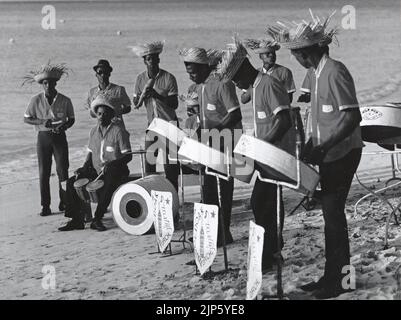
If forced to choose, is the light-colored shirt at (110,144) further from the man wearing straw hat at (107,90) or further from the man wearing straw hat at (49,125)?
the man wearing straw hat at (49,125)

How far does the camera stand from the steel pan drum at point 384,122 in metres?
6.07

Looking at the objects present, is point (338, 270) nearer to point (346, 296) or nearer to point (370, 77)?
point (346, 296)

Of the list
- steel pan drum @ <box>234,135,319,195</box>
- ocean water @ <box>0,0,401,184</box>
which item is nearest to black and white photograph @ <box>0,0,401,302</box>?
steel pan drum @ <box>234,135,319,195</box>

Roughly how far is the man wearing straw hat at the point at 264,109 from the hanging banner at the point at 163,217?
0.90 meters

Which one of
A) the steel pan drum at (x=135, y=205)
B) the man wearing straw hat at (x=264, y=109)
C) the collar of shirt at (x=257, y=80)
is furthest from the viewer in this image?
the steel pan drum at (x=135, y=205)

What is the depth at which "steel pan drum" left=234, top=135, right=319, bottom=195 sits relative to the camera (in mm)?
4473

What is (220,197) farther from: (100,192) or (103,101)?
(103,101)

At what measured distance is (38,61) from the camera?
87.9 ft

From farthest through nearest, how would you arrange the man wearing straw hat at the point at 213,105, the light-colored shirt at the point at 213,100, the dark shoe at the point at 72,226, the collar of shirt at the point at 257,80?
1. the dark shoe at the point at 72,226
2. the light-colored shirt at the point at 213,100
3. the man wearing straw hat at the point at 213,105
4. the collar of shirt at the point at 257,80

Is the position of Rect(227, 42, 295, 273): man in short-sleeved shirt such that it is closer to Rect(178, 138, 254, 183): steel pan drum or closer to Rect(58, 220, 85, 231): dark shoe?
Rect(178, 138, 254, 183): steel pan drum

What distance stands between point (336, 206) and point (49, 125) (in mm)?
3900

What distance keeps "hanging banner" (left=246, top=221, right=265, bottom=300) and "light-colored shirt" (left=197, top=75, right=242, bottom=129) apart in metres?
1.77

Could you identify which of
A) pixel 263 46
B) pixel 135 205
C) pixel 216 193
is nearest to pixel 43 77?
pixel 135 205

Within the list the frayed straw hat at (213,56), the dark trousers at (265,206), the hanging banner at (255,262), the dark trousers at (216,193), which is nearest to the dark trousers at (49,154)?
the dark trousers at (216,193)
